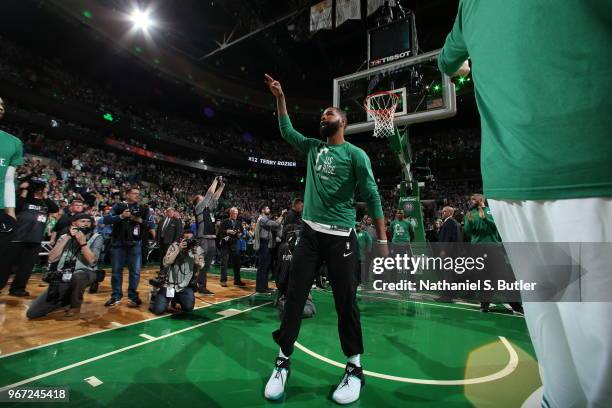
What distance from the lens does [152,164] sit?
25.7 meters

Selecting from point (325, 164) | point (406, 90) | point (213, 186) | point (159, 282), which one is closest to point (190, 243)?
point (159, 282)

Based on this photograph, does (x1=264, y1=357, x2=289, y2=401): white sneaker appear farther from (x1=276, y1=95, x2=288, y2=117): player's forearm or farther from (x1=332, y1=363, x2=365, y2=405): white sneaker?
(x1=276, y1=95, x2=288, y2=117): player's forearm

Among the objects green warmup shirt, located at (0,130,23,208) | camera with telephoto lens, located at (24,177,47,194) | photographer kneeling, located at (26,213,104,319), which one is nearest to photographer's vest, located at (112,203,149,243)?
photographer kneeling, located at (26,213,104,319)

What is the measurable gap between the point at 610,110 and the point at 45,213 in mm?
7696

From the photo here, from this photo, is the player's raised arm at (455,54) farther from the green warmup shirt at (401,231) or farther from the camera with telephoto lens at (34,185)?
the camera with telephoto lens at (34,185)

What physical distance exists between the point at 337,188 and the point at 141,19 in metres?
18.8

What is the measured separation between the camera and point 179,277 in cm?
496

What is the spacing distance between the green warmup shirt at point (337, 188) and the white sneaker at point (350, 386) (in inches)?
43.1

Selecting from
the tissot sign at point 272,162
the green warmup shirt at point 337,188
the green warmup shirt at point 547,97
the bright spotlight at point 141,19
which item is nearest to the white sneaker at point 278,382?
the green warmup shirt at point 337,188

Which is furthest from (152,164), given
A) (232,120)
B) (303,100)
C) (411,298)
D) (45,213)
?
(411,298)

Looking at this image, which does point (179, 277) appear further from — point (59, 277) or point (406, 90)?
point (406, 90)

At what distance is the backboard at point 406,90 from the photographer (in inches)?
238

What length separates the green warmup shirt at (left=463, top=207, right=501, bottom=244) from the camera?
5.55 m

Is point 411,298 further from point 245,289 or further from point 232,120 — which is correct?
point 232,120
